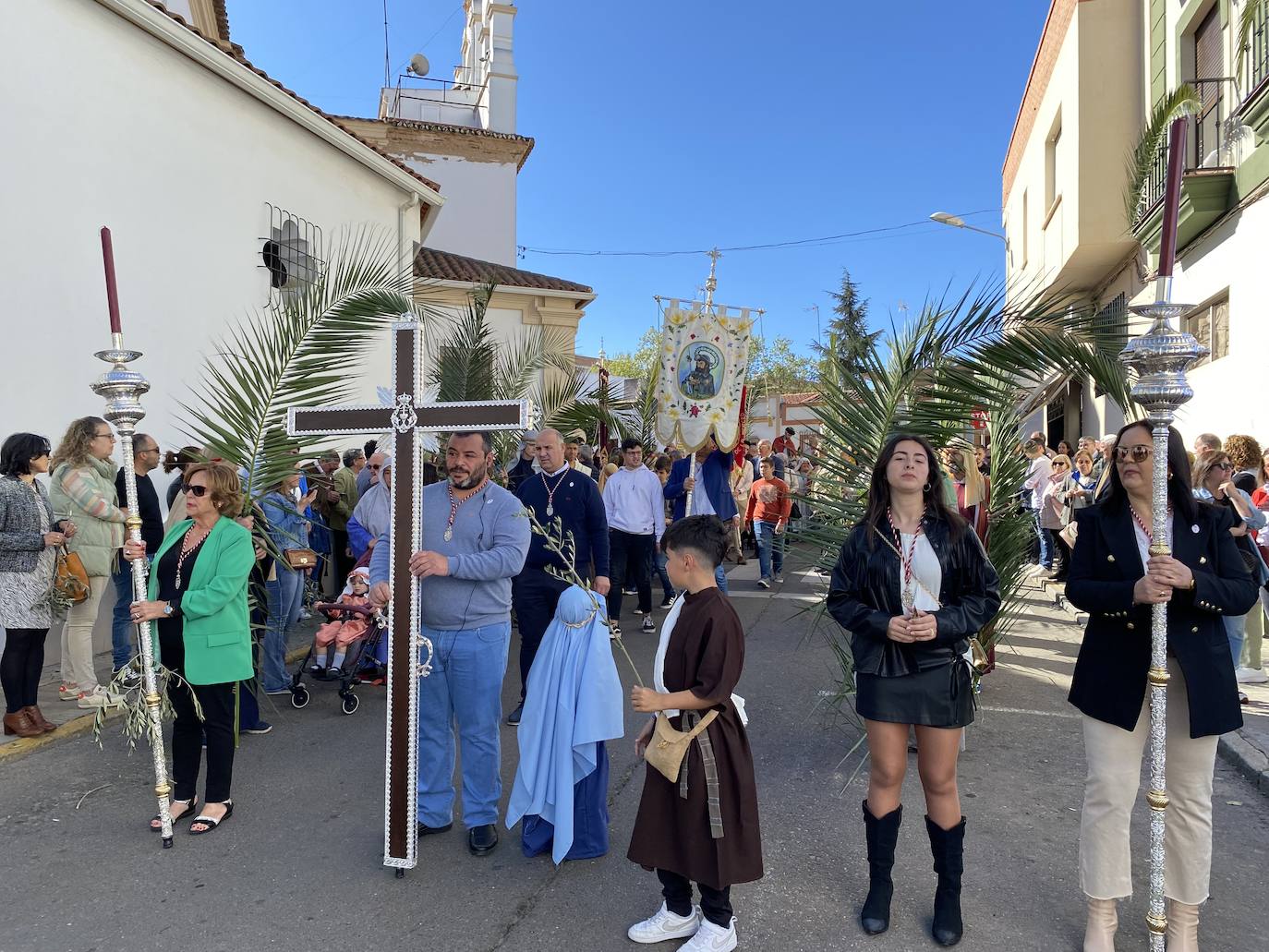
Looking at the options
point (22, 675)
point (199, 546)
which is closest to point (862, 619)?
point (199, 546)

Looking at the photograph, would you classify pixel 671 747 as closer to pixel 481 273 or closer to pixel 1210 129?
pixel 1210 129

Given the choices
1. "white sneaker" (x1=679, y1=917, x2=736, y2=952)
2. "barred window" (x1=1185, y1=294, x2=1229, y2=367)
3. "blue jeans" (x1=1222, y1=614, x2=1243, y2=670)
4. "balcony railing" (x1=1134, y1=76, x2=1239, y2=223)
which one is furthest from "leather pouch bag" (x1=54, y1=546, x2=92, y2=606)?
"balcony railing" (x1=1134, y1=76, x2=1239, y2=223)

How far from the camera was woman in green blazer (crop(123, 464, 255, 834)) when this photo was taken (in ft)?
14.0

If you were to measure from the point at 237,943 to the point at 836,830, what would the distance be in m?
2.65

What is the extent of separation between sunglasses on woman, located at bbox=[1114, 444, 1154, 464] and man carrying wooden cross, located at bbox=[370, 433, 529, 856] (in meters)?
2.45

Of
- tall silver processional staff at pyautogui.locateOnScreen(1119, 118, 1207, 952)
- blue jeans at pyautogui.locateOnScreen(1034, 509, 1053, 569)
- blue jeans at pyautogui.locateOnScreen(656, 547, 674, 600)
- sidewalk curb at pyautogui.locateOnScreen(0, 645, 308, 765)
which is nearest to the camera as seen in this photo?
tall silver processional staff at pyautogui.locateOnScreen(1119, 118, 1207, 952)

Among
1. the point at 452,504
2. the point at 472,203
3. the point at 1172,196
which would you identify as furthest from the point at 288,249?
the point at 472,203

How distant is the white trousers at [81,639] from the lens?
6.15 metres

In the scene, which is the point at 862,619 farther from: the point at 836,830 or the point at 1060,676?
the point at 1060,676

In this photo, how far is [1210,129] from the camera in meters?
10.9

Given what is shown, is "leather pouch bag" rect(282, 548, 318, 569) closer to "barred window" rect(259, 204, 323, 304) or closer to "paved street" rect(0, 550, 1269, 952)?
"paved street" rect(0, 550, 1269, 952)

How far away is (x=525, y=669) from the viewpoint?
6008mm

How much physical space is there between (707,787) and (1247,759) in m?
3.77

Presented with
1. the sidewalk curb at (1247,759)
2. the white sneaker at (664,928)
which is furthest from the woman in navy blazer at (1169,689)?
the sidewalk curb at (1247,759)
